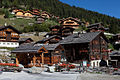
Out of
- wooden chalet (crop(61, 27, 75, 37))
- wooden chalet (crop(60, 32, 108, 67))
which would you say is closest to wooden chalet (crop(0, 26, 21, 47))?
wooden chalet (crop(61, 27, 75, 37))

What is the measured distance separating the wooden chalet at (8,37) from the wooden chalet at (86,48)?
74.7ft

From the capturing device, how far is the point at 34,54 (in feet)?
75.2

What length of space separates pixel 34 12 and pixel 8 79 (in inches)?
4010

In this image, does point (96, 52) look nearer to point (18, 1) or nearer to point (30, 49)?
point (30, 49)

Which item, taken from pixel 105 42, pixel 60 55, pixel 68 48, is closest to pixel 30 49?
pixel 60 55

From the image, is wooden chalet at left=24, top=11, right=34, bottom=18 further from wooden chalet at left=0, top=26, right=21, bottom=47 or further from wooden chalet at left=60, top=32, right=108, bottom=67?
wooden chalet at left=60, top=32, right=108, bottom=67

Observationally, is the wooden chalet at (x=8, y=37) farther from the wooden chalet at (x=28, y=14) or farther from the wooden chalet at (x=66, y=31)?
the wooden chalet at (x=28, y=14)

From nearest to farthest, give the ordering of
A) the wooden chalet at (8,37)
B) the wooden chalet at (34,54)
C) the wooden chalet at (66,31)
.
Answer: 1. the wooden chalet at (34,54)
2. the wooden chalet at (8,37)
3. the wooden chalet at (66,31)

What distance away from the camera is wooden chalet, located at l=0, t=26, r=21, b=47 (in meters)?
49.6

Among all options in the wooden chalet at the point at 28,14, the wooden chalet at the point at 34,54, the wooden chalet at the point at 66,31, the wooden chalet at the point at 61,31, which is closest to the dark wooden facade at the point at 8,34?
the wooden chalet at the point at 61,31

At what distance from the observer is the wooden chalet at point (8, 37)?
49594 mm

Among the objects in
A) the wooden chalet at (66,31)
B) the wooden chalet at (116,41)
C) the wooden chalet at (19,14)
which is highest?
the wooden chalet at (19,14)

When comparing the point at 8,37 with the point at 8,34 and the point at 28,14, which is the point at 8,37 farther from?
the point at 28,14

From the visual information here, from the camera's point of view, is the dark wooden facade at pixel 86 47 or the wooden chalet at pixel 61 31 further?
the wooden chalet at pixel 61 31
